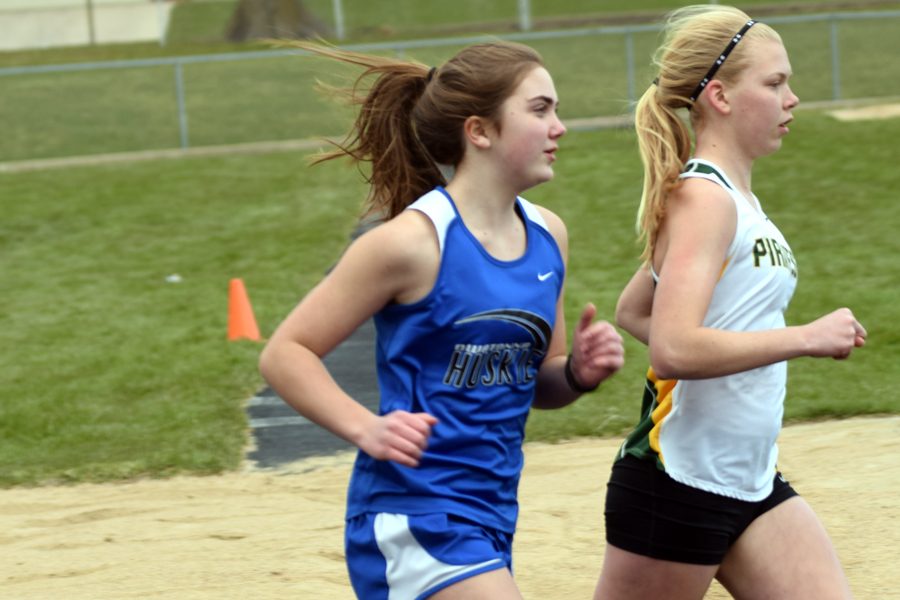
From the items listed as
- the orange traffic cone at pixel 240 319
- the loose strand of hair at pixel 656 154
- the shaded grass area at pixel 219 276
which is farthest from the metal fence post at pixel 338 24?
the loose strand of hair at pixel 656 154

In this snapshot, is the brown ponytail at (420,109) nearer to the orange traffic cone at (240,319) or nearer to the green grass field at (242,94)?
the orange traffic cone at (240,319)

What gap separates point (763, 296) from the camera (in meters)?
3.63

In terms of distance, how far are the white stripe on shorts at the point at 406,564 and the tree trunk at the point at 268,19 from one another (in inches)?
1119

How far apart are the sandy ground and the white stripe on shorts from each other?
7.55 ft

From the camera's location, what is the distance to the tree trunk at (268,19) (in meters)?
31.3

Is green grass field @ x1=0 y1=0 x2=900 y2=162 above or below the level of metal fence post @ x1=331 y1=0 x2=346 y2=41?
above

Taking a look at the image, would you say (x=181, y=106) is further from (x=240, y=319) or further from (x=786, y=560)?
(x=786, y=560)

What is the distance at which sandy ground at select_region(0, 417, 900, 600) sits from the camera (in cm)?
580

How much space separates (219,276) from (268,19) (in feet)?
63.4

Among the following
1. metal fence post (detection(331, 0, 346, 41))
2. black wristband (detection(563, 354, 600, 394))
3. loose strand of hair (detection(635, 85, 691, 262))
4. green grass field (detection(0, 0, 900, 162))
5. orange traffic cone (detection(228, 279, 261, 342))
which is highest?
loose strand of hair (detection(635, 85, 691, 262))

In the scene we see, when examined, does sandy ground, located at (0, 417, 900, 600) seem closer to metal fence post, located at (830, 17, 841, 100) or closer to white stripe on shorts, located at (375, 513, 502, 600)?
white stripe on shorts, located at (375, 513, 502, 600)

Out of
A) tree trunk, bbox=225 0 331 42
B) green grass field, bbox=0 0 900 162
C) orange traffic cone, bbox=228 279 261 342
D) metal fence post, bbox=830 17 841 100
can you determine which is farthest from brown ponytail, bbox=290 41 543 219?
tree trunk, bbox=225 0 331 42

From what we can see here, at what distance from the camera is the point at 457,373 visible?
3.38 metres

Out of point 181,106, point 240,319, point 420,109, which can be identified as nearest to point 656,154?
point 420,109
